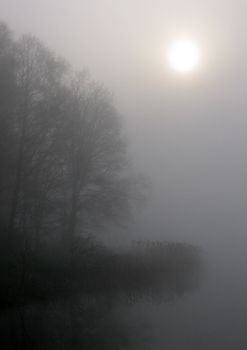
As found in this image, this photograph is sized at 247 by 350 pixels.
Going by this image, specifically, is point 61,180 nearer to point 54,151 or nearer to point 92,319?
point 54,151

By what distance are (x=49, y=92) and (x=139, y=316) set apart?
545 inches

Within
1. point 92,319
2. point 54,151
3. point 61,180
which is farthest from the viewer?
point 61,180

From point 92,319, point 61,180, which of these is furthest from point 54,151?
point 92,319

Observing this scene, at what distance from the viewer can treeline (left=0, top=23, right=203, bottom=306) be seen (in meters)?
21.9

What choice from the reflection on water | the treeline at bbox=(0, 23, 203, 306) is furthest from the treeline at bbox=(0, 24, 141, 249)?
the reflection on water

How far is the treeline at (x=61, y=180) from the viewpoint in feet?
71.8

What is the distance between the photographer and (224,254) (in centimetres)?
3466

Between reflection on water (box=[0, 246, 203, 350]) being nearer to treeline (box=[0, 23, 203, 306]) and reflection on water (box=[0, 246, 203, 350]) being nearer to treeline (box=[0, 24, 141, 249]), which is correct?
treeline (box=[0, 23, 203, 306])

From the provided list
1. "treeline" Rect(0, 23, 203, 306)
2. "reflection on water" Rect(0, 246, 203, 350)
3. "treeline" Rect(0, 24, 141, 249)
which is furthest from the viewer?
"treeline" Rect(0, 24, 141, 249)

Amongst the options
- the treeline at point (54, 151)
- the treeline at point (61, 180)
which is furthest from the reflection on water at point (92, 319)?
the treeline at point (54, 151)

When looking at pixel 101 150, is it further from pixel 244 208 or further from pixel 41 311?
pixel 244 208

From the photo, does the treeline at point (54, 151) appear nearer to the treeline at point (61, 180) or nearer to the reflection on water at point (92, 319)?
the treeline at point (61, 180)

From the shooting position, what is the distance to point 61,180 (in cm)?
2862

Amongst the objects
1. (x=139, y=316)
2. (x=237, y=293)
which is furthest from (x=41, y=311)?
(x=237, y=293)
